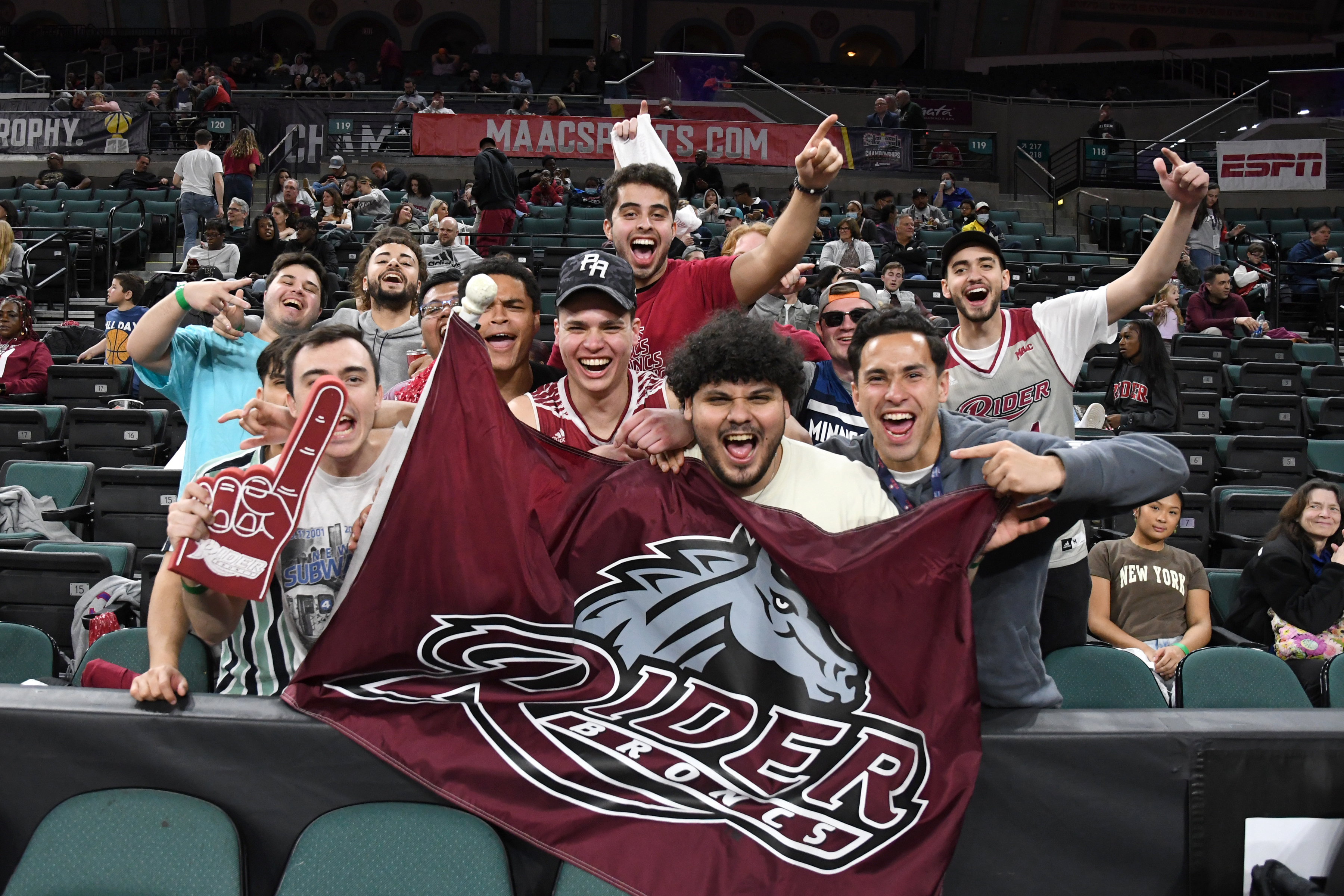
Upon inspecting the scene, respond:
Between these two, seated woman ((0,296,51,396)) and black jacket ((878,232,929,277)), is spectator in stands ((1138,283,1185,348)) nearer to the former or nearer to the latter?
black jacket ((878,232,929,277))

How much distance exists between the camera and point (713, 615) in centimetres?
242

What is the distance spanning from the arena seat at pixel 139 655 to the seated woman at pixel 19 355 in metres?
5.25

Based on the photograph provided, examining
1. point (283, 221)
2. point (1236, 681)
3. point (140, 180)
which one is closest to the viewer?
point (1236, 681)

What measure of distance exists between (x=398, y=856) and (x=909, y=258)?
10025 millimetres

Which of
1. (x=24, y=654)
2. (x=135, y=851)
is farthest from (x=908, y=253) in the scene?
(x=135, y=851)

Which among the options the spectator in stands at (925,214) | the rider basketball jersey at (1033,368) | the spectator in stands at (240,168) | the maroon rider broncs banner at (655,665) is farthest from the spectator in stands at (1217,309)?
the spectator in stands at (240,168)

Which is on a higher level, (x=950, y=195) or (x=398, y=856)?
(x=950, y=195)

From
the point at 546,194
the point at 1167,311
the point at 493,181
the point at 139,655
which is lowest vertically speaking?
the point at 139,655

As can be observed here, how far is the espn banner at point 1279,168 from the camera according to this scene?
1733 cm

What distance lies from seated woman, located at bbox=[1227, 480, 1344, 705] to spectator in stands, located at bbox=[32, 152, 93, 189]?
1427cm

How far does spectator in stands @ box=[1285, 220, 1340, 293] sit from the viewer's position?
40.1 feet

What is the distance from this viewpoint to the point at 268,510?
2.28 metres

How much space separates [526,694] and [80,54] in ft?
93.3

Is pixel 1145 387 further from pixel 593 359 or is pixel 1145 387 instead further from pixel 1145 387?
pixel 593 359
